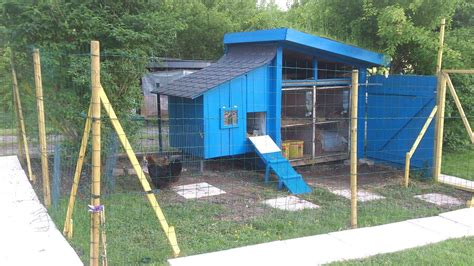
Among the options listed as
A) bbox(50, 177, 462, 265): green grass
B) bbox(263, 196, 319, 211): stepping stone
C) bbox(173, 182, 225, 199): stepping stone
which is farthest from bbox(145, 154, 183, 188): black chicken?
bbox(263, 196, 319, 211): stepping stone

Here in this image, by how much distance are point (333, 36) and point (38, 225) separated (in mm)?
8409

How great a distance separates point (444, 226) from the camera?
6.03 meters

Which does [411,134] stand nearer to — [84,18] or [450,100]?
[450,100]

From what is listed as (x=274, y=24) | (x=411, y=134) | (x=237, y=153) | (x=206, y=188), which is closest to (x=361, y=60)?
(x=411, y=134)

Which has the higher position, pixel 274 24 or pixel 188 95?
pixel 274 24

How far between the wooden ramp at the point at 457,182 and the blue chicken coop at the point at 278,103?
0.96 m

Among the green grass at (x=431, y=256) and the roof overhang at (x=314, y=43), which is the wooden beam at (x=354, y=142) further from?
the roof overhang at (x=314, y=43)

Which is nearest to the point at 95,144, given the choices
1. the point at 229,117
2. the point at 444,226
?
the point at 444,226

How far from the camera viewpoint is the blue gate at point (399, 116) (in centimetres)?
909

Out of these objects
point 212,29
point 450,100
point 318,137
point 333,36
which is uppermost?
point 212,29

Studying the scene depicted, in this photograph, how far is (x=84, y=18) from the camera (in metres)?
7.19

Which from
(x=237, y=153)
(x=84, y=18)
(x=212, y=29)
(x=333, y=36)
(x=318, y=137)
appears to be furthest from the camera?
(x=212, y=29)

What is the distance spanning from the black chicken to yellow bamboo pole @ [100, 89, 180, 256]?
2.99 m

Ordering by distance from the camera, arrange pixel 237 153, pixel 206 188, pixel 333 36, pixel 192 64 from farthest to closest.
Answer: pixel 192 64 < pixel 333 36 < pixel 237 153 < pixel 206 188
